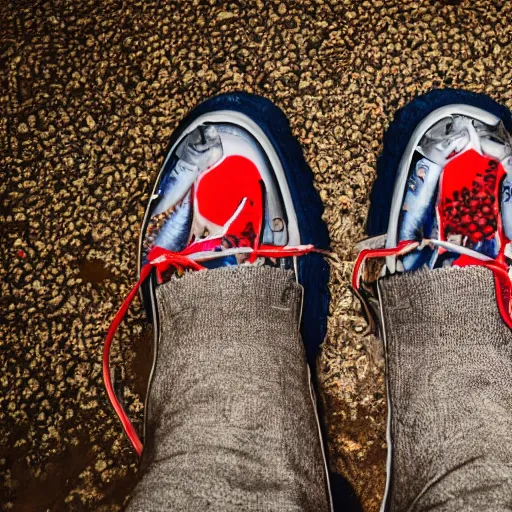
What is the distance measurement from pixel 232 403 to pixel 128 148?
59cm

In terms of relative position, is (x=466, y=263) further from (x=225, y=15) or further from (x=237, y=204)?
(x=225, y=15)

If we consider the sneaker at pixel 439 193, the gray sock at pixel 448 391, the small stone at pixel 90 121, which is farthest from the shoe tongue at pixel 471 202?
the small stone at pixel 90 121

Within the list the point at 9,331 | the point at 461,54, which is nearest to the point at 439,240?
the point at 461,54

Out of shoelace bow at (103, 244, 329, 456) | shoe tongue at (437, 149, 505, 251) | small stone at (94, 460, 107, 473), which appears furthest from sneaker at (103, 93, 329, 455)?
shoe tongue at (437, 149, 505, 251)

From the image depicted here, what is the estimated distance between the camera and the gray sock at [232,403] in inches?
28.4

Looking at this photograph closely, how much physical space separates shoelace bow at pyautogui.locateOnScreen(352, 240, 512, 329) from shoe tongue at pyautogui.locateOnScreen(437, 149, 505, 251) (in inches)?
1.6

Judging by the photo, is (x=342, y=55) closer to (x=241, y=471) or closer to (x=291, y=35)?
(x=291, y=35)

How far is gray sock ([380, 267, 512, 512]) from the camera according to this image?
0.72 meters

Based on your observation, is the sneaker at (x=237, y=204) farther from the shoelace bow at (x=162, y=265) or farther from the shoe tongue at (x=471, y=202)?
the shoe tongue at (x=471, y=202)

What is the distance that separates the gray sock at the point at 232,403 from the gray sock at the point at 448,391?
15 centimetres

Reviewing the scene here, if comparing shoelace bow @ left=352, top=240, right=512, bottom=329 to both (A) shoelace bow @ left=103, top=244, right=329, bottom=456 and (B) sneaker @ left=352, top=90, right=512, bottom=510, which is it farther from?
(A) shoelace bow @ left=103, top=244, right=329, bottom=456

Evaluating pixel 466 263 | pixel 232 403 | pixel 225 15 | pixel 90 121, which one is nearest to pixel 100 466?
pixel 232 403

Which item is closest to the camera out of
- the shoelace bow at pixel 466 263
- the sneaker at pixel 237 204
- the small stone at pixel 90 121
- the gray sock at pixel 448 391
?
the gray sock at pixel 448 391

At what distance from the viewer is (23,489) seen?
1067mm
